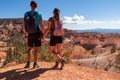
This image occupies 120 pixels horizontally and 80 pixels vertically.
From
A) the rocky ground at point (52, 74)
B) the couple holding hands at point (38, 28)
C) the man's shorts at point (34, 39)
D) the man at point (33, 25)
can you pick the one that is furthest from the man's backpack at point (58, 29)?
the rocky ground at point (52, 74)

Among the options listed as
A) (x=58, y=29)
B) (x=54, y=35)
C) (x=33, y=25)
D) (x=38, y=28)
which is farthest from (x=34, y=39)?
(x=58, y=29)

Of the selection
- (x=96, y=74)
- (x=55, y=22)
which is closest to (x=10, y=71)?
(x=55, y=22)

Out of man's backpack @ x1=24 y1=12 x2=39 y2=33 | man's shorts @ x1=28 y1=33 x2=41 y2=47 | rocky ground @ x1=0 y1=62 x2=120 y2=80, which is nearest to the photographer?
rocky ground @ x1=0 y1=62 x2=120 y2=80

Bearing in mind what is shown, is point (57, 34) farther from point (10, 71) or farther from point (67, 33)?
point (67, 33)

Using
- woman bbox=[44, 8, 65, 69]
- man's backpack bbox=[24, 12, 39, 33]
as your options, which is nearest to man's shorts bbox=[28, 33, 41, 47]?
man's backpack bbox=[24, 12, 39, 33]

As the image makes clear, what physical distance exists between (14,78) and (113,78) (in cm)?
375

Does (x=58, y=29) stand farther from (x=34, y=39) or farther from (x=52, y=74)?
(x=52, y=74)

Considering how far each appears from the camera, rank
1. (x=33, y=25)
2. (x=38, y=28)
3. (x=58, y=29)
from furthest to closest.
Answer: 1. (x=58, y=29)
2. (x=38, y=28)
3. (x=33, y=25)

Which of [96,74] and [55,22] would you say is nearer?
[55,22]

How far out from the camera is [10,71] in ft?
31.7

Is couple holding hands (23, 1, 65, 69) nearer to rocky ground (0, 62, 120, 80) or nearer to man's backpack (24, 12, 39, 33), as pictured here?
man's backpack (24, 12, 39, 33)

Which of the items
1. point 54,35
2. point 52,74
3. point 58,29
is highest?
point 58,29

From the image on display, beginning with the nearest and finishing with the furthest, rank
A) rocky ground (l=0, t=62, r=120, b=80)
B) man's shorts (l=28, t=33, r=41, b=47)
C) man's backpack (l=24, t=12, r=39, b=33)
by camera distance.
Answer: rocky ground (l=0, t=62, r=120, b=80), man's backpack (l=24, t=12, r=39, b=33), man's shorts (l=28, t=33, r=41, b=47)

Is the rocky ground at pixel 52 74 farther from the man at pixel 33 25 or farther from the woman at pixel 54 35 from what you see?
the man at pixel 33 25
